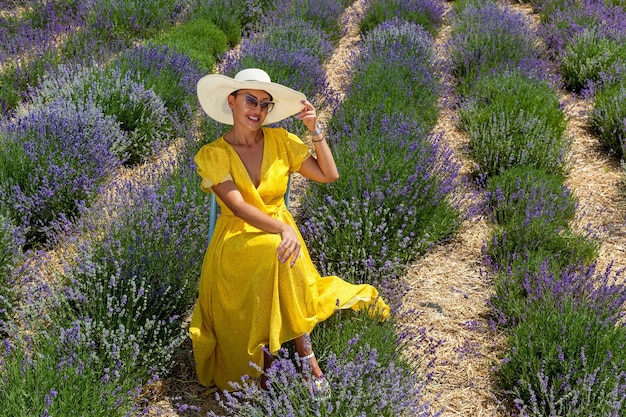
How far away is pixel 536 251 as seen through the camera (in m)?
3.81

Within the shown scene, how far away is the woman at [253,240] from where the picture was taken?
264 centimetres

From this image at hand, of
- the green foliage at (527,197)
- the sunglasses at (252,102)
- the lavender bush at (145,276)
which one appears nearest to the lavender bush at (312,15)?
the green foliage at (527,197)

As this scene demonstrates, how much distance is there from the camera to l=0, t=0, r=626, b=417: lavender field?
2725 mm

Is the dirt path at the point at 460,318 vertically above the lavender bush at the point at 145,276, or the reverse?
the lavender bush at the point at 145,276

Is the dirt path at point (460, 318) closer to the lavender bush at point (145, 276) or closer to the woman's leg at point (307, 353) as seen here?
the woman's leg at point (307, 353)

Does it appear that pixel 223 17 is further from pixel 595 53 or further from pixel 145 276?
pixel 145 276

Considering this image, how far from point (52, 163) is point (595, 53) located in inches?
205

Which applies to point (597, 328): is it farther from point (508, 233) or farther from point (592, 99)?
point (592, 99)

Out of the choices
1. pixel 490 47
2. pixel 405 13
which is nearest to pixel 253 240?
pixel 490 47

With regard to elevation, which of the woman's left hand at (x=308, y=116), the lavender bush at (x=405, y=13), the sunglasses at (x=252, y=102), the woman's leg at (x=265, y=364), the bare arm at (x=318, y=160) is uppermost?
the sunglasses at (x=252, y=102)

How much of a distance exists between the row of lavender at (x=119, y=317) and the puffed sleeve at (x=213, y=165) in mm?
604

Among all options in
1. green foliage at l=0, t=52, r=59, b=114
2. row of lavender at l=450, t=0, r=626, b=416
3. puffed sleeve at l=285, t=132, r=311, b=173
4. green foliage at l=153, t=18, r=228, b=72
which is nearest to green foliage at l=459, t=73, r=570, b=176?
row of lavender at l=450, t=0, r=626, b=416

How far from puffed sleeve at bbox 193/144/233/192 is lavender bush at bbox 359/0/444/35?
5.68 meters

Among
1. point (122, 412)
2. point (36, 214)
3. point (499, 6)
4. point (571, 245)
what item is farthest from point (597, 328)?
point (499, 6)
